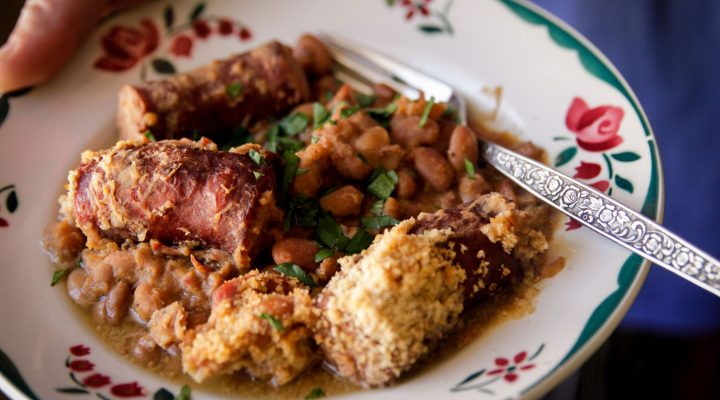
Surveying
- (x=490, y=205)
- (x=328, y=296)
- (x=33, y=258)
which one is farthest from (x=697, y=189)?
(x=33, y=258)

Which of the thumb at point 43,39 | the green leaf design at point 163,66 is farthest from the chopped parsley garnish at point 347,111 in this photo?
the thumb at point 43,39

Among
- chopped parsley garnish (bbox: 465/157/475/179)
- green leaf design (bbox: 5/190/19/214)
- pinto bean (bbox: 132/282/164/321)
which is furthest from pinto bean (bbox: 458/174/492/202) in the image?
green leaf design (bbox: 5/190/19/214)

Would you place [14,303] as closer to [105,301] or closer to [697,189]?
[105,301]

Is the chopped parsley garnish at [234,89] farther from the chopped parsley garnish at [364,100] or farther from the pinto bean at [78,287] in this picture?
the pinto bean at [78,287]

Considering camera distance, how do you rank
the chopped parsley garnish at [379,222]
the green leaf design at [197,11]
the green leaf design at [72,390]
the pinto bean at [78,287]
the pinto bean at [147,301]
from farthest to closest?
1. the green leaf design at [197,11]
2. the chopped parsley garnish at [379,222]
3. the pinto bean at [78,287]
4. the pinto bean at [147,301]
5. the green leaf design at [72,390]

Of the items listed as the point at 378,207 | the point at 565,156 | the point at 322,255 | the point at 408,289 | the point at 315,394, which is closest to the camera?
the point at 408,289

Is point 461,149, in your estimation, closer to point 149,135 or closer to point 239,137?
point 239,137

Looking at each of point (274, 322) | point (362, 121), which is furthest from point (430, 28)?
point (274, 322)
